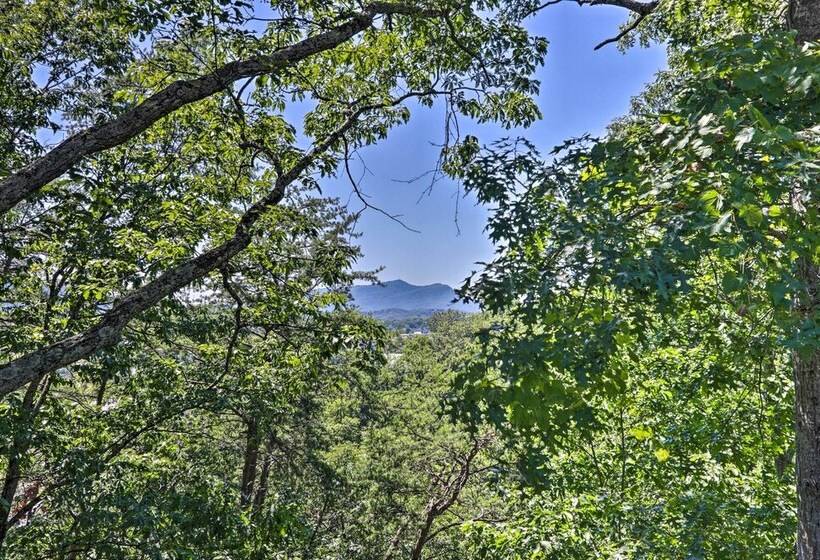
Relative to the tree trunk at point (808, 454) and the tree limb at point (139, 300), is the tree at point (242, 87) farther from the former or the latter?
the tree trunk at point (808, 454)

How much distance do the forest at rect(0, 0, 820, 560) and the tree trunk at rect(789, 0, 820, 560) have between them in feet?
0.04

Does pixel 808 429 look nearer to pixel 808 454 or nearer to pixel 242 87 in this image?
pixel 808 454

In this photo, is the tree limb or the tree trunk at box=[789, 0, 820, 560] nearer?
the tree limb

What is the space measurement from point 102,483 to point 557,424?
3649 mm

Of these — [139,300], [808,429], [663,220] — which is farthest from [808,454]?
[139,300]

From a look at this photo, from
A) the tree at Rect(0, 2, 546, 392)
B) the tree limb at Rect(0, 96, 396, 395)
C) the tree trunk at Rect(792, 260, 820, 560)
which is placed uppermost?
the tree at Rect(0, 2, 546, 392)

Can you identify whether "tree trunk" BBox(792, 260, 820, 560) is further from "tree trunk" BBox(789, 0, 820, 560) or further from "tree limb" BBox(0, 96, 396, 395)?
"tree limb" BBox(0, 96, 396, 395)

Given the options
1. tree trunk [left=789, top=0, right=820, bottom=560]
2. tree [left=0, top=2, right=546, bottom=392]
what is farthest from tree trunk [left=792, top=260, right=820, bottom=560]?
tree [left=0, top=2, right=546, bottom=392]

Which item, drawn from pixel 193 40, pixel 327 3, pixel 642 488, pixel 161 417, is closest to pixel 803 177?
pixel 327 3

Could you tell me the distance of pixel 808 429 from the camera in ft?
9.27

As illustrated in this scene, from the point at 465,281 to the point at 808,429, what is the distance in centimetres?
236

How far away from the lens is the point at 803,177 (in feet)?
4.95

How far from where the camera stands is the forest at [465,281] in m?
1.99

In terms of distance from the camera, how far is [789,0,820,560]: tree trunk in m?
2.72
